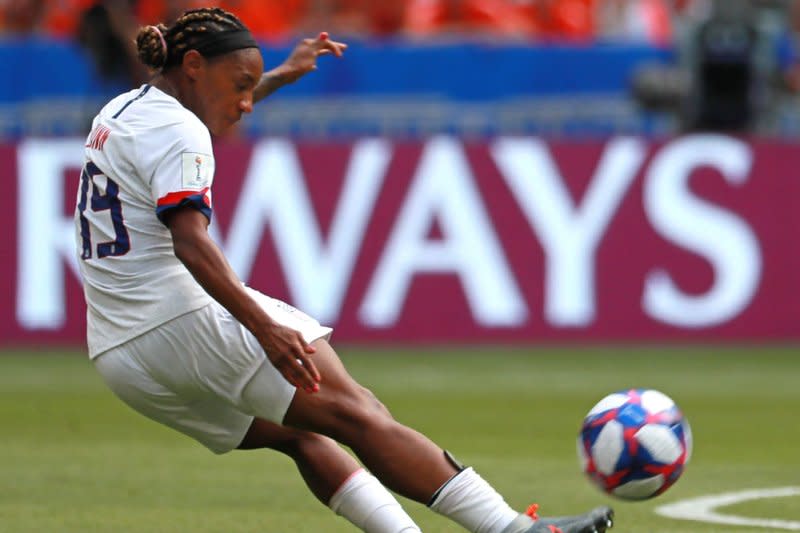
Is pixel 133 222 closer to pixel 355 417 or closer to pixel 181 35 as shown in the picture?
pixel 181 35

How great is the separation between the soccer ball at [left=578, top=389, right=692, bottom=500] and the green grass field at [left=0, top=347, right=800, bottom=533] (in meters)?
0.93

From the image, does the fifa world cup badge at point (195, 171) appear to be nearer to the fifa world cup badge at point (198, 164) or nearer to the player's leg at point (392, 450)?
the fifa world cup badge at point (198, 164)

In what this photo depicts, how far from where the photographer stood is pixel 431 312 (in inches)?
593

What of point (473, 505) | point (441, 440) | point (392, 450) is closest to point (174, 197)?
point (392, 450)

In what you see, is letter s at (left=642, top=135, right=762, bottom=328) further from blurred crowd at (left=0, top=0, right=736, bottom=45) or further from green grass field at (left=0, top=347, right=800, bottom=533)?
blurred crowd at (left=0, top=0, right=736, bottom=45)

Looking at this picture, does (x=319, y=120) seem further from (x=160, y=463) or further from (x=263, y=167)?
(x=160, y=463)

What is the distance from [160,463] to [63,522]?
209cm

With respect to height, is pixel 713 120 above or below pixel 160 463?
above

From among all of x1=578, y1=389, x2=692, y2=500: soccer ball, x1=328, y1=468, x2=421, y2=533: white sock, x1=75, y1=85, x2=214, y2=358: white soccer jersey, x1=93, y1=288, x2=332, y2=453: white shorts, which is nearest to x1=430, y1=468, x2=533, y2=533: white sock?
x1=328, y1=468, x2=421, y2=533: white sock

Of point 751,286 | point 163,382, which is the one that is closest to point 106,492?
point 163,382

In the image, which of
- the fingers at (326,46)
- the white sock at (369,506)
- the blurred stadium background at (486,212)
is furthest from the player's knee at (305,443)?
the blurred stadium background at (486,212)

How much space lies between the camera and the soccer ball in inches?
257

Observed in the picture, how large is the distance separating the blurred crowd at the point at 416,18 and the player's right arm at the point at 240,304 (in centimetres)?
1184

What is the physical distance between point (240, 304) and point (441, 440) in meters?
4.79
